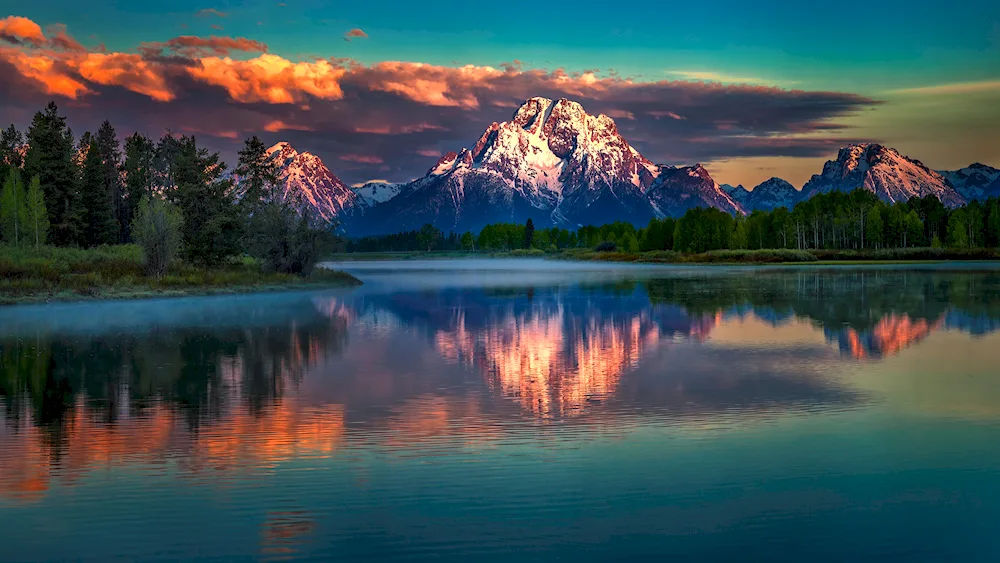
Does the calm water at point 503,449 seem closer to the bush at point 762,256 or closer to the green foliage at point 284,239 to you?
the green foliage at point 284,239

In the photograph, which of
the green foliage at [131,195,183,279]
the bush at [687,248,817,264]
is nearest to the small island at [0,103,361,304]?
the green foliage at [131,195,183,279]

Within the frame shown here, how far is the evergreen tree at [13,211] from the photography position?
9306 cm

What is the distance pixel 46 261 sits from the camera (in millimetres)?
72375

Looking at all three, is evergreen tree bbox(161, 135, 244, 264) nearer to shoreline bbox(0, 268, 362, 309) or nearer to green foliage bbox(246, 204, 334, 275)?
green foliage bbox(246, 204, 334, 275)

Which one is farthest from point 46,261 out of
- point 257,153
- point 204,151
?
point 257,153

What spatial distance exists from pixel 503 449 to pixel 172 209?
67397 millimetres

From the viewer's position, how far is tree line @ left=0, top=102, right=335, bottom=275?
81.6m

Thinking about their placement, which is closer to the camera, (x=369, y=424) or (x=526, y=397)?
(x=369, y=424)

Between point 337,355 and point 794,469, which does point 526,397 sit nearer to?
point 794,469

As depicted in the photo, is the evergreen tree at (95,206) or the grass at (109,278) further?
the evergreen tree at (95,206)

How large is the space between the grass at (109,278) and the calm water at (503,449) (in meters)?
27.6

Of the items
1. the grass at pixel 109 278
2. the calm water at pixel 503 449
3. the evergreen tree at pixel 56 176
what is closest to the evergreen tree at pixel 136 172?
the evergreen tree at pixel 56 176

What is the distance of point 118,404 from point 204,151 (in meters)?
71.0

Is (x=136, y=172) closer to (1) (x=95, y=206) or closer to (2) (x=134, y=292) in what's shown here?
(1) (x=95, y=206)
